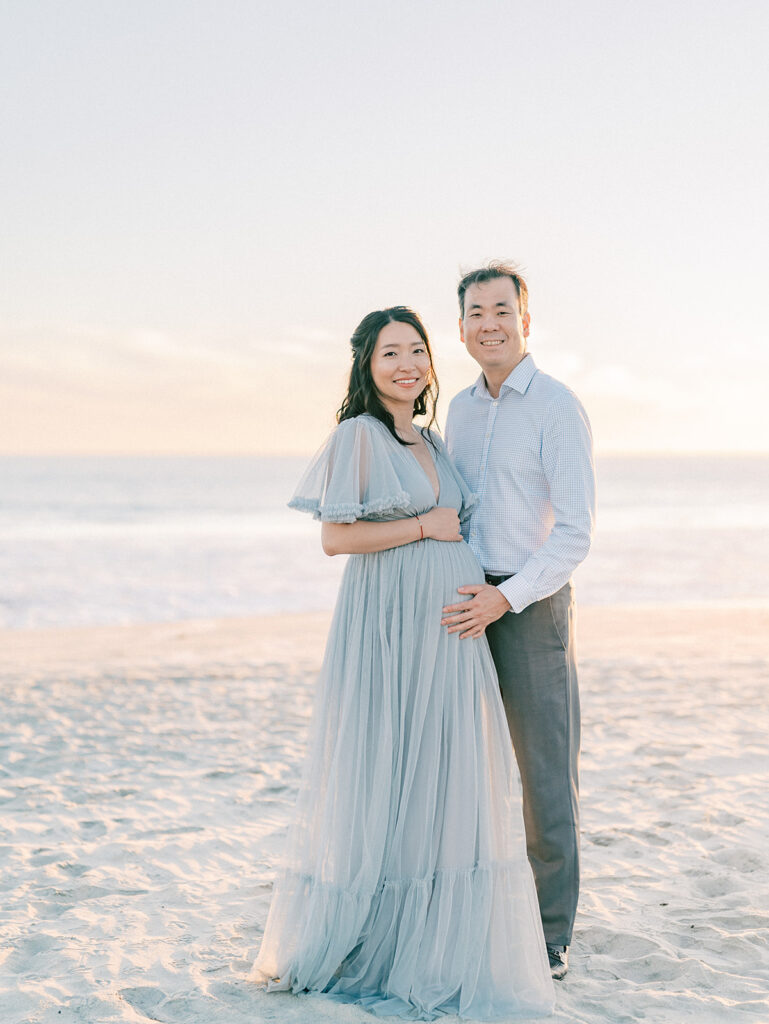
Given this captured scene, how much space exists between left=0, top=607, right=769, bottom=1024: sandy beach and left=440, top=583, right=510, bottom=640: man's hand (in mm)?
1148

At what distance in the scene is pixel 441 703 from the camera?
2943 mm

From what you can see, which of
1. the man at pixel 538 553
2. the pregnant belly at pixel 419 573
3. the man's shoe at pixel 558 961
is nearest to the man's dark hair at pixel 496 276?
the man at pixel 538 553

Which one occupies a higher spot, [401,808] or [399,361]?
[399,361]

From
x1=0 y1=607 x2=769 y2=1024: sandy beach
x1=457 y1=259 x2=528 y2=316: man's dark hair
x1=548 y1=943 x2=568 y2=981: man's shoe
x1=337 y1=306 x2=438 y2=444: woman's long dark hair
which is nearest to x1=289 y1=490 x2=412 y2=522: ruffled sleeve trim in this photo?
x1=337 y1=306 x2=438 y2=444: woman's long dark hair

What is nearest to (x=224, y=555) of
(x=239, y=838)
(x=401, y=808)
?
(x=239, y=838)

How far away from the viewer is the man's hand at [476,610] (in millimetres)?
2949

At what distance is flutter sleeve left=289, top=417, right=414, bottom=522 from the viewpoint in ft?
9.68

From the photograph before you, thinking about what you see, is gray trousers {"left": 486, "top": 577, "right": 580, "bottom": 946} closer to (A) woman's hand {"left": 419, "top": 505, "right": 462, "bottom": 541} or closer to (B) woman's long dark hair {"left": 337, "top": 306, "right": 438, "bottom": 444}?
(A) woman's hand {"left": 419, "top": 505, "right": 462, "bottom": 541}

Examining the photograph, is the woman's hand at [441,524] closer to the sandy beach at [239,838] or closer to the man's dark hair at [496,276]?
the man's dark hair at [496,276]

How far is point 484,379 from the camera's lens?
11.1ft

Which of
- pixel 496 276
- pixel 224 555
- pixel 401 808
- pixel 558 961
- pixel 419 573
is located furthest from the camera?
pixel 224 555

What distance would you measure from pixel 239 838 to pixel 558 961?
5.99 feet

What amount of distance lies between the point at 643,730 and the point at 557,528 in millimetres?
3773

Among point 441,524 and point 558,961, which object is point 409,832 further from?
point 441,524
